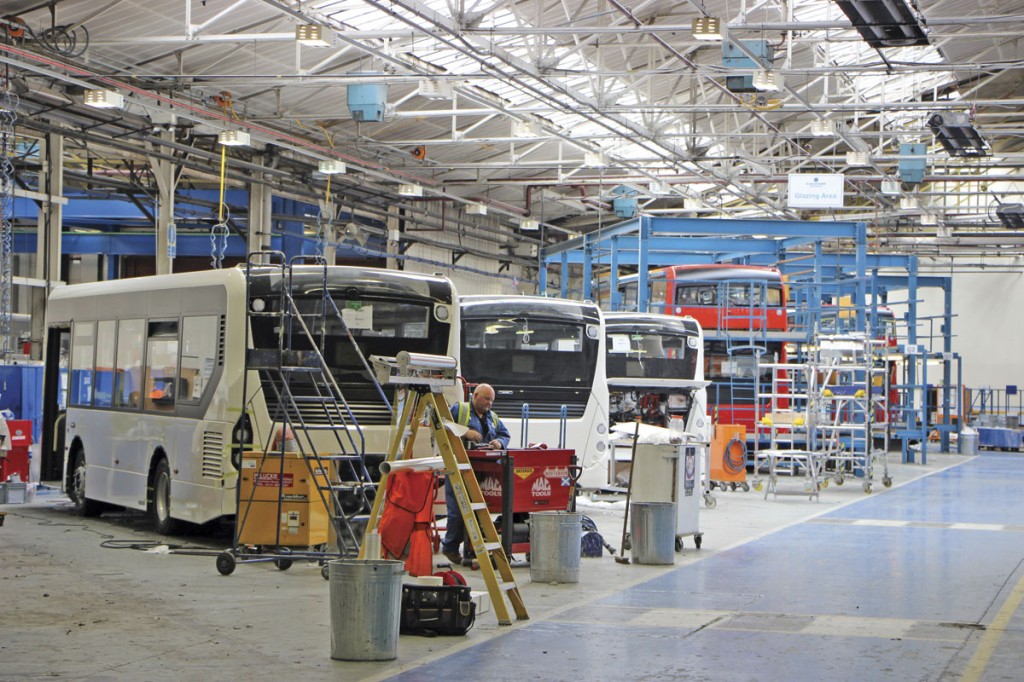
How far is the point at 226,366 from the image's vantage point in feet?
45.6

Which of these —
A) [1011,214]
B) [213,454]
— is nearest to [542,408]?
[213,454]

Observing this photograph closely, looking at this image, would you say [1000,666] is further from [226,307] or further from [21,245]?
[21,245]

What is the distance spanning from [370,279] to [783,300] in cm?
2088

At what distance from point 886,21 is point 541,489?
347 inches

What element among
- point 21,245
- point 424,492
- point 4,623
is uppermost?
point 21,245

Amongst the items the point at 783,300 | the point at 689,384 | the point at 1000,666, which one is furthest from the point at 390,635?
the point at 783,300

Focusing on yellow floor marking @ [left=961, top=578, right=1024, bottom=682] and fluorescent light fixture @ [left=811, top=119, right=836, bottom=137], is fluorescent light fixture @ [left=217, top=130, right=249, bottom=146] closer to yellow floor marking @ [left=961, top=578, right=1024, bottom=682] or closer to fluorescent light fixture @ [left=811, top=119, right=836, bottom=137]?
fluorescent light fixture @ [left=811, top=119, right=836, bottom=137]

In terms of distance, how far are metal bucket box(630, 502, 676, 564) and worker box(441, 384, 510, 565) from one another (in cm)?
156

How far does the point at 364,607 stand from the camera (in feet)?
26.5

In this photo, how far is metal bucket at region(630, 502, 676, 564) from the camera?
43.8ft

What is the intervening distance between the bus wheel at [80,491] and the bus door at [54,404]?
820 millimetres

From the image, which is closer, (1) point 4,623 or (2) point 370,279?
(1) point 4,623

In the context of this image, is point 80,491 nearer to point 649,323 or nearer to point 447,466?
point 447,466

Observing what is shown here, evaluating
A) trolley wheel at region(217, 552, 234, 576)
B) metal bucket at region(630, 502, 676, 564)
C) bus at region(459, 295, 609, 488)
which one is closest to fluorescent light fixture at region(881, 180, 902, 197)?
bus at region(459, 295, 609, 488)
